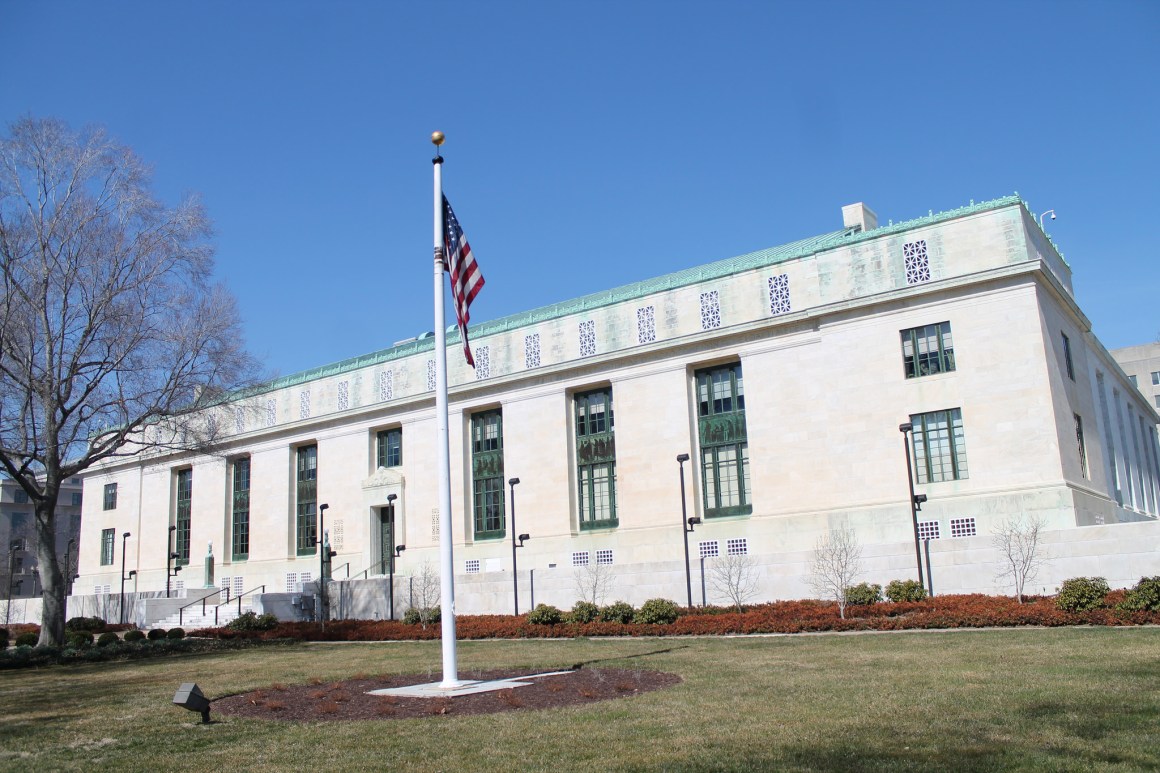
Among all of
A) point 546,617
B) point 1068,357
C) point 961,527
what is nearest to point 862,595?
point 961,527

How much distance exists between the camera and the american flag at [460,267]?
18.3 m

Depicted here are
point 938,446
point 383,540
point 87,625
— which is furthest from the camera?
point 383,540

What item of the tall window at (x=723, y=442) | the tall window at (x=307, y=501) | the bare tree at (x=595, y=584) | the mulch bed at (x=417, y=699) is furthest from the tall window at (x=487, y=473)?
the mulch bed at (x=417, y=699)

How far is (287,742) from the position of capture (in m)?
11.5

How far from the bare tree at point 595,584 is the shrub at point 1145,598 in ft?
62.1

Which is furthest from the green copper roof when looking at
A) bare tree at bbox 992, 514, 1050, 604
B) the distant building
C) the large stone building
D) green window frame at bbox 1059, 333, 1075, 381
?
the distant building

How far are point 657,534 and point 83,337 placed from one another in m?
25.2

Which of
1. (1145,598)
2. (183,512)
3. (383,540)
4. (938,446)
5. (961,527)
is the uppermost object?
(183,512)

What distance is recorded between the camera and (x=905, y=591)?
3172 cm

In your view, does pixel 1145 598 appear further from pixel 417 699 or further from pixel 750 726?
pixel 417 699

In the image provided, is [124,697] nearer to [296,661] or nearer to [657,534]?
[296,661]

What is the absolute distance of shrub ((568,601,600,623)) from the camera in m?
34.3

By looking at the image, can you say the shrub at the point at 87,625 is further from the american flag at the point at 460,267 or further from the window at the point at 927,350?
the window at the point at 927,350

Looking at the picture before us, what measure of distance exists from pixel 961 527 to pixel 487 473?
82.0 ft
